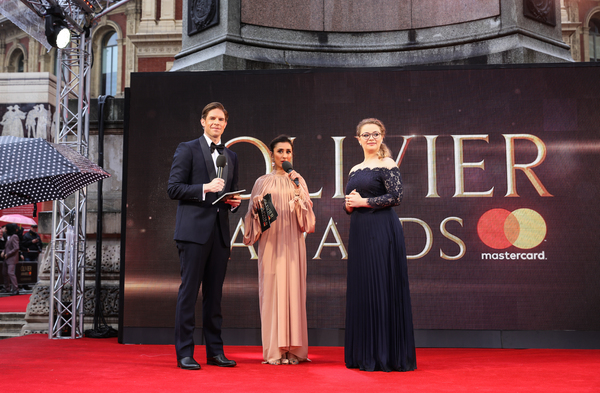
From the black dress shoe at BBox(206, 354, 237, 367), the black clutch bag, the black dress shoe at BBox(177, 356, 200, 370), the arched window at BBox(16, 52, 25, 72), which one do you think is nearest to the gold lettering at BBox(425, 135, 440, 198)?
the black clutch bag

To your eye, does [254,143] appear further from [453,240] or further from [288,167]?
[453,240]

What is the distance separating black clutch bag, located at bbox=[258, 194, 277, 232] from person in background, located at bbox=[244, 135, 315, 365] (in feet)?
0.33

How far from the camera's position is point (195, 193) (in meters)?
4.46

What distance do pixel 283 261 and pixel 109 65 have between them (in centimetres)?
2852

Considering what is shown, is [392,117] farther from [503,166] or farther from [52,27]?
[52,27]

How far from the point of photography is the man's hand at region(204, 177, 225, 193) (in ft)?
14.4

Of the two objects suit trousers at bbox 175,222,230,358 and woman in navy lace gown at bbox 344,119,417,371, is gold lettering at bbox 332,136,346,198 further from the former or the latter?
suit trousers at bbox 175,222,230,358

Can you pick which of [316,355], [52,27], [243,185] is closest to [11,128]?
[52,27]

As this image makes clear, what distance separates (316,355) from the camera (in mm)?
5363

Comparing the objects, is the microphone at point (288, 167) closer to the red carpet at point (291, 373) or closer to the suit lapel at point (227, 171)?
the suit lapel at point (227, 171)

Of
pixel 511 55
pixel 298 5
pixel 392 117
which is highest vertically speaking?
pixel 298 5

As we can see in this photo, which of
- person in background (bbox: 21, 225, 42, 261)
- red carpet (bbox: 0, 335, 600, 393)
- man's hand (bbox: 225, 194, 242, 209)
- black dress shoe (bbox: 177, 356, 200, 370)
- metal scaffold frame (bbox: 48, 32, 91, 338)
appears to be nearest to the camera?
red carpet (bbox: 0, 335, 600, 393)

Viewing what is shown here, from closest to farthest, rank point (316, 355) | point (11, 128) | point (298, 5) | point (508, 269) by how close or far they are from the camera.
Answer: point (316, 355), point (508, 269), point (298, 5), point (11, 128)

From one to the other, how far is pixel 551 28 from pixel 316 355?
5.12m
